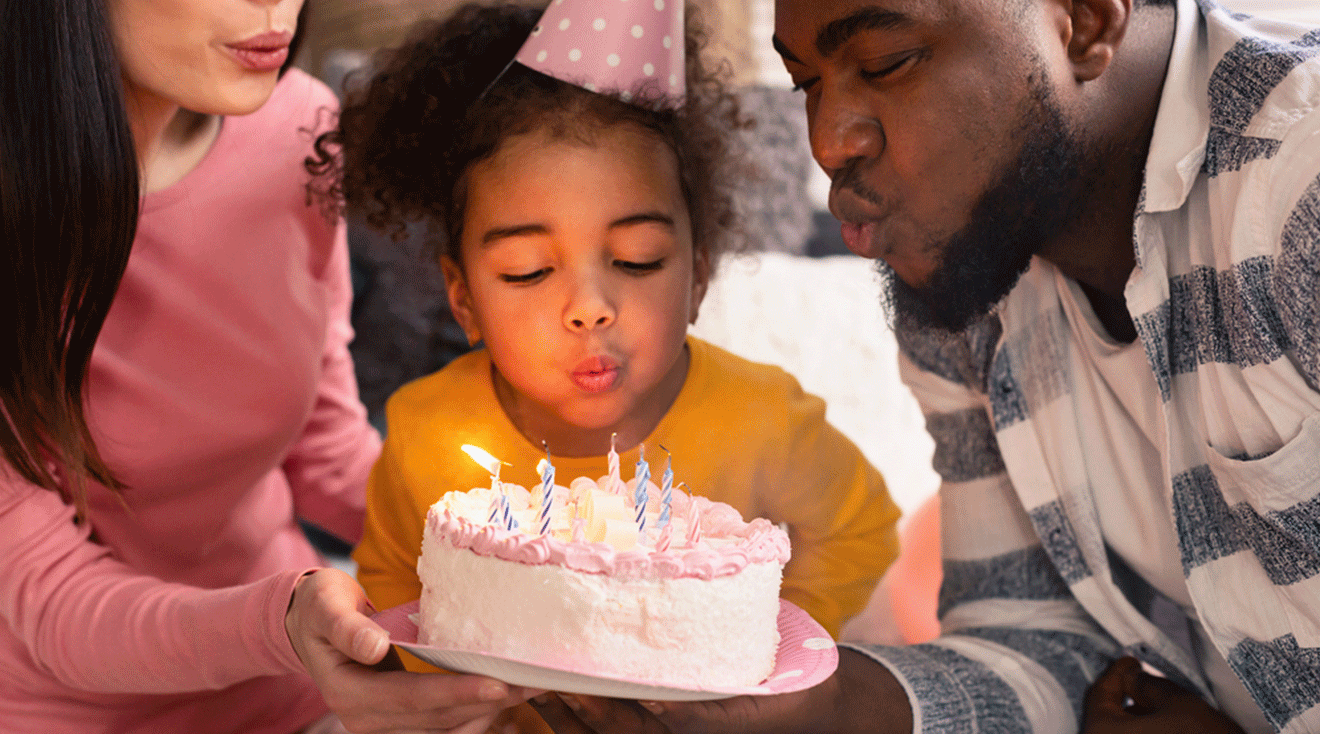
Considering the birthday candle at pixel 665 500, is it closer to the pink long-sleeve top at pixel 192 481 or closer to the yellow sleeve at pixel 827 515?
the yellow sleeve at pixel 827 515

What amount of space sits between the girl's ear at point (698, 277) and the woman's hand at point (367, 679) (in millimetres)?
572

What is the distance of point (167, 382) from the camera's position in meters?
1.55

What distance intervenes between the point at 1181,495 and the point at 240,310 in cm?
131

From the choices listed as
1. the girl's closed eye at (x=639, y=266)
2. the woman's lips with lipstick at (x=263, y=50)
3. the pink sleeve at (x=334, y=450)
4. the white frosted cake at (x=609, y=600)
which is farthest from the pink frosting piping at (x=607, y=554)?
the pink sleeve at (x=334, y=450)

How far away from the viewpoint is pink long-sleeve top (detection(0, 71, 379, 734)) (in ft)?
4.43

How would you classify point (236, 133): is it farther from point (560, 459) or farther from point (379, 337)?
point (379, 337)

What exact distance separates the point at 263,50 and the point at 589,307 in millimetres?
512

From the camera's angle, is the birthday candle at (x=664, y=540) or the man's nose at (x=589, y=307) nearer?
the birthday candle at (x=664, y=540)

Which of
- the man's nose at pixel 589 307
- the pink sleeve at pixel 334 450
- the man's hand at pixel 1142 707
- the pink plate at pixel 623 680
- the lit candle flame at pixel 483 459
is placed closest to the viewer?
the pink plate at pixel 623 680

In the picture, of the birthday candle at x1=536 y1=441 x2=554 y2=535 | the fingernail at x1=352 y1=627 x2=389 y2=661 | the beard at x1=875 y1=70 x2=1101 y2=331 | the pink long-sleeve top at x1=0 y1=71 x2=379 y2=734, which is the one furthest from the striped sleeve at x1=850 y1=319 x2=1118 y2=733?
the pink long-sleeve top at x1=0 y1=71 x2=379 y2=734

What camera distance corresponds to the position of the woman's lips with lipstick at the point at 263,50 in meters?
1.31

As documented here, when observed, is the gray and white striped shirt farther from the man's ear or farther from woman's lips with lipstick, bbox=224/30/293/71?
woman's lips with lipstick, bbox=224/30/293/71

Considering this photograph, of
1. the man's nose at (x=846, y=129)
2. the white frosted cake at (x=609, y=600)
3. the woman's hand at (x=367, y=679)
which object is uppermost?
the man's nose at (x=846, y=129)

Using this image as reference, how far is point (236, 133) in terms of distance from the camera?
1.63m
